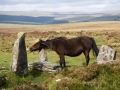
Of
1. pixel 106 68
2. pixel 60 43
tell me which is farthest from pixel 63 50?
pixel 106 68

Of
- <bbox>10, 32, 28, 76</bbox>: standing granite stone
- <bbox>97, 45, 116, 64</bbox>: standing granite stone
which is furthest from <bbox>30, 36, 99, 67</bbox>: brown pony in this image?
<bbox>10, 32, 28, 76</bbox>: standing granite stone

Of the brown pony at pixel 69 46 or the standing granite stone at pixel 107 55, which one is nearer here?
the brown pony at pixel 69 46

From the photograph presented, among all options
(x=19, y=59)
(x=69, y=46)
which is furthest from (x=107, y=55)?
(x=19, y=59)

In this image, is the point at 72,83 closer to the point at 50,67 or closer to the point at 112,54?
the point at 50,67

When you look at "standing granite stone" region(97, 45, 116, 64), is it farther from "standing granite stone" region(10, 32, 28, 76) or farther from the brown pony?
"standing granite stone" region(10, 32, 28, 76)

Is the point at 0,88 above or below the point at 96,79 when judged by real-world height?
below

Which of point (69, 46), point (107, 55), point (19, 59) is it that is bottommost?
point (107, 55)

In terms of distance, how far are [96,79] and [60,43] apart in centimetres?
625

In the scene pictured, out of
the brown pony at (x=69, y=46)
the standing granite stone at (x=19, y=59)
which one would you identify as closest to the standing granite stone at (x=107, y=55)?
the brown pony at (x=69, y=46)

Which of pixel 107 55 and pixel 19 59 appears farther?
pixel 107 55

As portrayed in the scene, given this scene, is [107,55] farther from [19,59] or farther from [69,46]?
[19,59]

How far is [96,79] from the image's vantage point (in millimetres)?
13094

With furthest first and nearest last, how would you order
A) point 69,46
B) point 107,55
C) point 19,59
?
point 107,55 → point 69,46 → point 19,59

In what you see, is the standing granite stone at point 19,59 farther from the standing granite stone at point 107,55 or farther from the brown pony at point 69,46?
the standing granite stone at point 107,55
